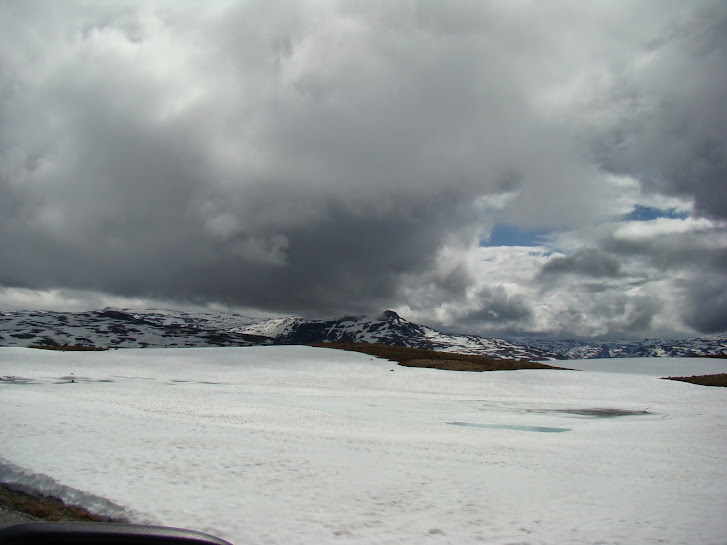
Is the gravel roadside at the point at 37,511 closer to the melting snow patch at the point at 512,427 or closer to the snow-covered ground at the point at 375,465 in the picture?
the snow-covered ground at the point at 375,465

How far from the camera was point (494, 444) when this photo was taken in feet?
57.0

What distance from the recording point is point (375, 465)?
43.5ft

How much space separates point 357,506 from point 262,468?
3617 millimetres

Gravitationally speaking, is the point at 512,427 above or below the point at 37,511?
below

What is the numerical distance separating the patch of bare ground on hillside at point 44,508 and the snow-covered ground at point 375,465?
29 cm

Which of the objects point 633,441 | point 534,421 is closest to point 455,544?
point 633,441

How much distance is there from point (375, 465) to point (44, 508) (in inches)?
307

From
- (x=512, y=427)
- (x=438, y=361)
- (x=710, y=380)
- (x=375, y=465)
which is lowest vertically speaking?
(x=512, y=427)

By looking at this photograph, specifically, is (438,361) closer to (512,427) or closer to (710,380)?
(710,380)

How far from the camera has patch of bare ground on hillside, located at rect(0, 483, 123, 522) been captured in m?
8.91

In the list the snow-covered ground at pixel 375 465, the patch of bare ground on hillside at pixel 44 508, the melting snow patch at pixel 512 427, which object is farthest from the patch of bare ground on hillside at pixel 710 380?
the patch of bare ground on hillside at pixel 44 508

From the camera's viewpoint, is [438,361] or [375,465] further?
[438,361]

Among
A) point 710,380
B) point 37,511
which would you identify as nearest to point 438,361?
point 710,380

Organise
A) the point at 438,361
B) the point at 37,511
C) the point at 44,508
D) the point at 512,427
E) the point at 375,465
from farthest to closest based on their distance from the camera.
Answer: the point at 438,361, the point at 512,427, the point at 375,465, the point at 44,508, the point at 37,511
